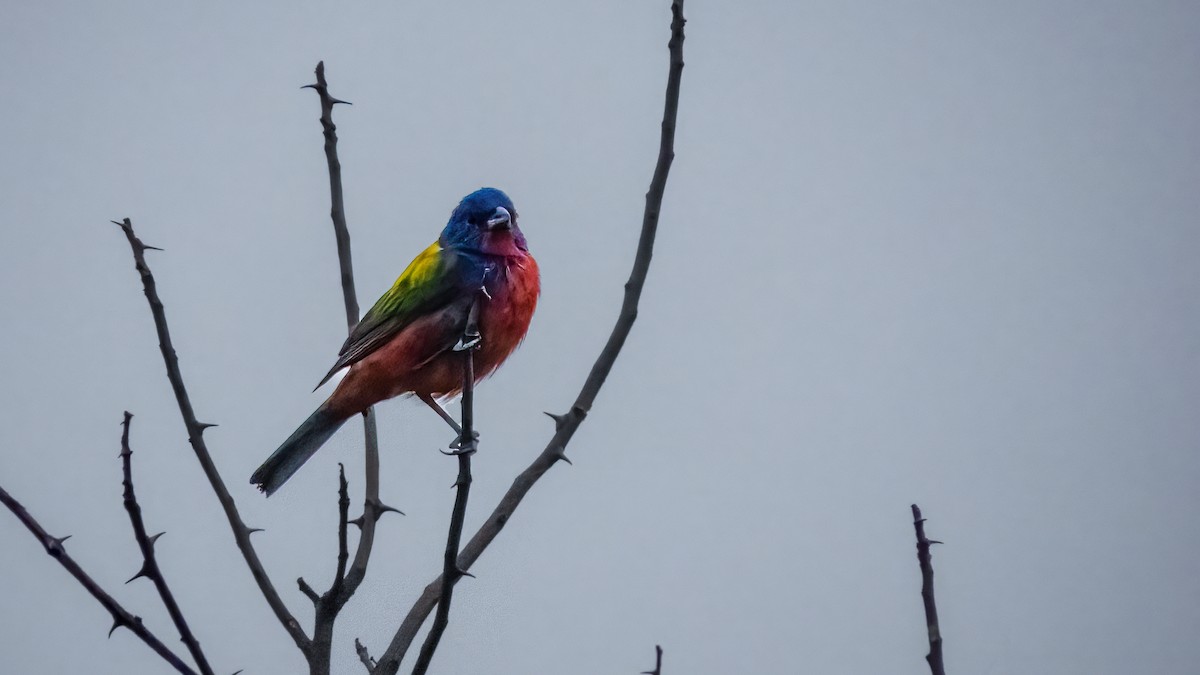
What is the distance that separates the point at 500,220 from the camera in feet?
16.8

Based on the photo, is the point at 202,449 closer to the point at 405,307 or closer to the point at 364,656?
the point at 364,656

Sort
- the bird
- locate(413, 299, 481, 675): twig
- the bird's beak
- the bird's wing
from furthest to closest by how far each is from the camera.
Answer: the bird's beak → the bird's wing → the bird → locate(413, 299, 481, 675): twig

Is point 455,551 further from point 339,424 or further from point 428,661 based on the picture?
point 339,424

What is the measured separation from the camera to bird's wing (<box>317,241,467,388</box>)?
15.8 feet

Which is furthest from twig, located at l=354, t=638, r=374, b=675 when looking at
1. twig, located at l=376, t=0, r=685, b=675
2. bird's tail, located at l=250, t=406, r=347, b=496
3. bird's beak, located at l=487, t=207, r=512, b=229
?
bird's beak, located at l=487, t=207, r=512, b=229

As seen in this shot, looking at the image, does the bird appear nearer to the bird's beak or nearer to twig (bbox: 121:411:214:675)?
the bird's beak

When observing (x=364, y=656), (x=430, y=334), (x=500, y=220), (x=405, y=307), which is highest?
(x=500, y=220)

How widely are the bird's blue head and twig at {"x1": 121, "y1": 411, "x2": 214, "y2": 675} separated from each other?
8.80ft

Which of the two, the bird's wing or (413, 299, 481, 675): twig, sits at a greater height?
the bird's wing

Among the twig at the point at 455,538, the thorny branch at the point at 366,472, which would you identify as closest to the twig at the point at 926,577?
the twig at the point at 455,538

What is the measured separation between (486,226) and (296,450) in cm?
145

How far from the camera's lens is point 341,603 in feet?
10.0

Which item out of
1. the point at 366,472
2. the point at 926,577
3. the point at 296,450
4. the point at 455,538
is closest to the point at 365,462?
the point at 366,472

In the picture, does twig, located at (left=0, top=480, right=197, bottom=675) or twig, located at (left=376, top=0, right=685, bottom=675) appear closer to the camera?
twig, located at (left=0, top=480, right=197, bottom=675)
